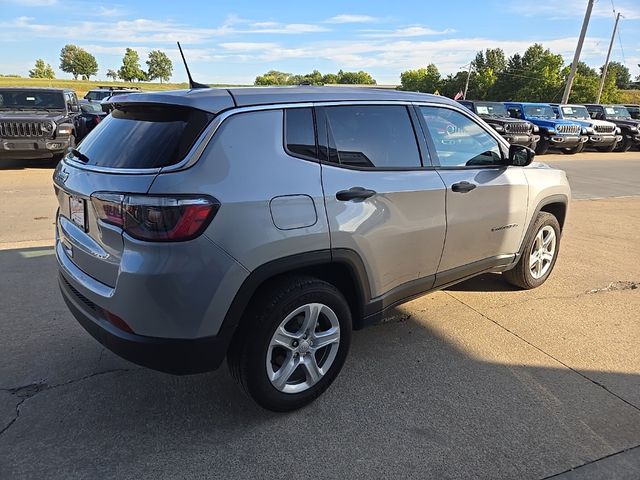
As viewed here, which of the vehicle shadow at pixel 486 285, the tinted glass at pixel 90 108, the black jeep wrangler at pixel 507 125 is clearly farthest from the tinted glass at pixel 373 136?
the black jeep wrangler at pixel 507 125

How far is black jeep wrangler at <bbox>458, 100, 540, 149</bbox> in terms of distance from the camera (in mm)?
17923

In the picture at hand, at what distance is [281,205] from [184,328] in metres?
0.75

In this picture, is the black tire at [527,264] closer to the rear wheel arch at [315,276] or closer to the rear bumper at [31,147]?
the rear wheel arch at [315,276]

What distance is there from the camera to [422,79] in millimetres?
107188

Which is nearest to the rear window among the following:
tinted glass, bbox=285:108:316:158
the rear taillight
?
the rear taillight

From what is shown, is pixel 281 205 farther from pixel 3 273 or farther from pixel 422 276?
pixel 3 273

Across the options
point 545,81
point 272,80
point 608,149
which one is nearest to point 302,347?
point 272,80

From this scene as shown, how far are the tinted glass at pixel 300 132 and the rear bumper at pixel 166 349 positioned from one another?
1.02 meters

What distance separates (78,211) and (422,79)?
11255 centimetres

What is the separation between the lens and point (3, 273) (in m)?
4.66

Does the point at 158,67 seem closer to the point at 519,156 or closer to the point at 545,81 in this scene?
the point at 545,81

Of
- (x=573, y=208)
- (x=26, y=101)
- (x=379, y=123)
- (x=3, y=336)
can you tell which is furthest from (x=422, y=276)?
(x=26, y=101)

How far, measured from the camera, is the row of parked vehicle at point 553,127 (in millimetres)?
18406

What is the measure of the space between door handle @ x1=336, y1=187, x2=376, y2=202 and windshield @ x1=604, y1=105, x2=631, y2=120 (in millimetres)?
25468
